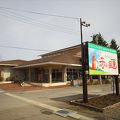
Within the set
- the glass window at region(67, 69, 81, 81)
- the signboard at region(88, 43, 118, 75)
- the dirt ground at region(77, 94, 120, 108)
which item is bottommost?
the dirt ground at region(77, 94, 120, 108)

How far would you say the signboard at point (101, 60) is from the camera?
8.51 metres

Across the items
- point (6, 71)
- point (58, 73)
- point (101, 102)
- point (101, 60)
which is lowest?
point (101, 102)

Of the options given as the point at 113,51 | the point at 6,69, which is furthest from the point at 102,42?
the point at 6,69

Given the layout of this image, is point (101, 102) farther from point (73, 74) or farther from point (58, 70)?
point (73, 74)

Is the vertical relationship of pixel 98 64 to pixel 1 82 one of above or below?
above

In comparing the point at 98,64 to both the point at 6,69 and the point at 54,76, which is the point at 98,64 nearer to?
the point at 54,76

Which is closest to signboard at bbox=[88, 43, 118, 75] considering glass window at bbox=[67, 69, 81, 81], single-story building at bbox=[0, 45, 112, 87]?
single-story building at bbox=[0, 45, 112, 87]

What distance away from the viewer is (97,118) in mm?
5719

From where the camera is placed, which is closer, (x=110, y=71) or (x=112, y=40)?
(x=110, y=71)

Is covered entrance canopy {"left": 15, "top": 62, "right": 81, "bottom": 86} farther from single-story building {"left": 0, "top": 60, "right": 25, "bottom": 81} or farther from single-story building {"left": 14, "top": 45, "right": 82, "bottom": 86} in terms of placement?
single-story building {"left": 0, "top": 60, "right": 25, "bottom": 81}

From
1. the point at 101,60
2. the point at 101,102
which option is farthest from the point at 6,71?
the point at 101,102

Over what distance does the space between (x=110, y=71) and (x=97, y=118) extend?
5.23 m

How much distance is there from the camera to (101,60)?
932 centimetres

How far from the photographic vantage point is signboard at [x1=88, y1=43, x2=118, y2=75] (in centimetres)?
851
